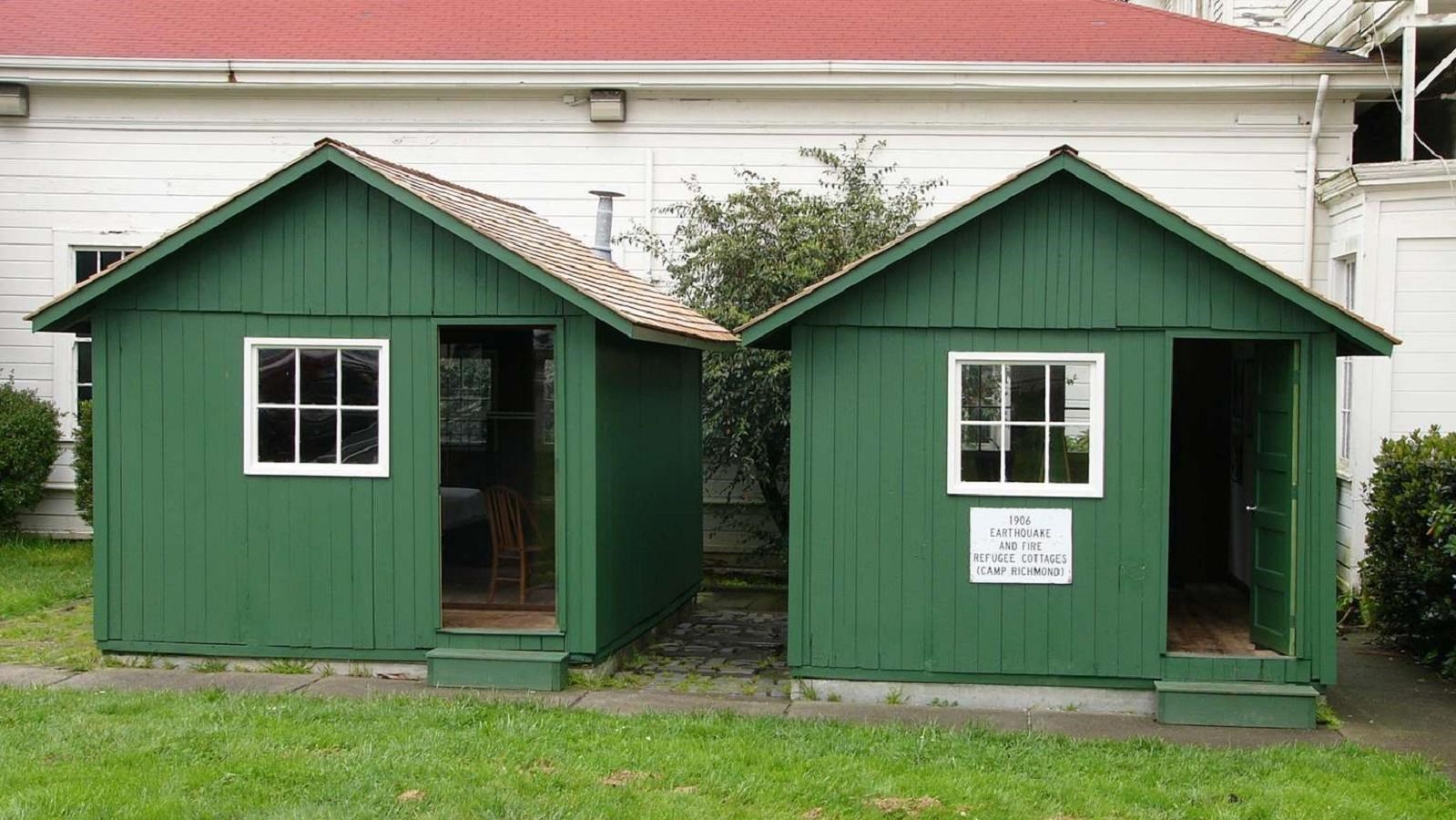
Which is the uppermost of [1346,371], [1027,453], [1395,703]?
[1346,371]

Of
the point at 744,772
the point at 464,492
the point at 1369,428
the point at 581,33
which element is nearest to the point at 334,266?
the point at 464,492

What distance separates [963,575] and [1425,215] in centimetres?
589

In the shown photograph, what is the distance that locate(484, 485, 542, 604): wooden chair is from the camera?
10.7m

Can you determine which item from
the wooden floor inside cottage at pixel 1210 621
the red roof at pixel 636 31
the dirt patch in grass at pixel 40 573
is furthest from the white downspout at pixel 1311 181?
the dirt patch in grass at pixel 40 573

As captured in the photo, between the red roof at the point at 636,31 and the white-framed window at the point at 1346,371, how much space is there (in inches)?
92.1

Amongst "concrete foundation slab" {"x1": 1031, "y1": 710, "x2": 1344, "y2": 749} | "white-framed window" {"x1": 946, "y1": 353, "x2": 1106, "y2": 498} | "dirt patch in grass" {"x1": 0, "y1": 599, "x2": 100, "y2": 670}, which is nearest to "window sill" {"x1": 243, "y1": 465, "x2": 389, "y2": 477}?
"dirt patch in grass" {"x1": 0, "y1": 599, "x2": 100, "y2": 670}

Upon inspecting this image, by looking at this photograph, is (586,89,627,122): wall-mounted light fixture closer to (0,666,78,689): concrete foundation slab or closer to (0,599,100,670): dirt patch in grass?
(0,599,100,670): dirt patch in grass

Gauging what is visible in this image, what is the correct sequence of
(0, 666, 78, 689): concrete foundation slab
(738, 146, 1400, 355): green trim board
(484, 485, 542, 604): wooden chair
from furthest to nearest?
(484, 485, 542, 604): wooden chair < (0, 666, 78, 689): concrete foundation slab < (738, 146, 1400, 355): green trim board

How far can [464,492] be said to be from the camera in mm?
11477

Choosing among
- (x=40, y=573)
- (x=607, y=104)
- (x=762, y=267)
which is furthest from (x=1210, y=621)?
(x=40, y=573)

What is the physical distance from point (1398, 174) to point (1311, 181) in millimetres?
2305

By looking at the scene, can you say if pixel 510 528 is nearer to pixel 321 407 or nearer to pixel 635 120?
pixel 321 407

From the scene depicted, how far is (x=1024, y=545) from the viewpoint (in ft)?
28.9

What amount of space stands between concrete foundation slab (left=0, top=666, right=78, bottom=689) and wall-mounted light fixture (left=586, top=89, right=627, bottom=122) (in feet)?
25.6
